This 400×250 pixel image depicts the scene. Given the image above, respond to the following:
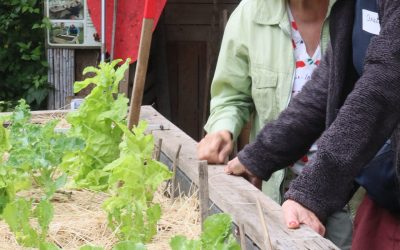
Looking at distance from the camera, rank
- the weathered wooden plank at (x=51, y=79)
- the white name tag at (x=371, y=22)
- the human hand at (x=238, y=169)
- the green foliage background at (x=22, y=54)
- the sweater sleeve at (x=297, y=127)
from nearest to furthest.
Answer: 1. the white name tag at (x=371, y=22)
2. the sweater sleeve at (x=297, y=127)
3. the human hand at (x=238, y=169)
4. the weathered wooden plank at (x=51, y=79)
5. the green foliage background at (x=22, y=54)

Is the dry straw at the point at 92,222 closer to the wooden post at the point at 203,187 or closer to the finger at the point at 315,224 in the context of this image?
the wooden post at the point at 203,187

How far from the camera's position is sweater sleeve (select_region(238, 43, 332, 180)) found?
2.13 m

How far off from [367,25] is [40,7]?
4.69 m

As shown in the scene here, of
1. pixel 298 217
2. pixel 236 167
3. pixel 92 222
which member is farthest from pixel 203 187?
pixel 92 222

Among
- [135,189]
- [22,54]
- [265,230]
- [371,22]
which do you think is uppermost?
[371,22]

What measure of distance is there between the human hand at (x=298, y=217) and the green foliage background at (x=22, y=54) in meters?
4.57

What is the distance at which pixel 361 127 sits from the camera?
166cm

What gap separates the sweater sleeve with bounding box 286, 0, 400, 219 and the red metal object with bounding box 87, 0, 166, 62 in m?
3.84

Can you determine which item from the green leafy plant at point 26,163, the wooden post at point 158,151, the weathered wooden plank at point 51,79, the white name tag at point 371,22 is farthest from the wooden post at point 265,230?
the weathered wooden plank at point 51,79

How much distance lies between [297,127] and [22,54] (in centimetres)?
455

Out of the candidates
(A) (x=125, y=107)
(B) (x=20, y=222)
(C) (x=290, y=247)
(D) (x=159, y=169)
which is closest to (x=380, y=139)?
(C) (x=290, y=247)

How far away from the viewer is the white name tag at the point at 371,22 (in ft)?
6.17

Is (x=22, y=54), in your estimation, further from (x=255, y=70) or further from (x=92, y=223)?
(x=92, y=223)

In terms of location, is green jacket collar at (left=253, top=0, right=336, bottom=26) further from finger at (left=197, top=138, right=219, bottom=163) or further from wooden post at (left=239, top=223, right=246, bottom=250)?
wooden post at (left=239, top=223, right=246, bottom=250)
